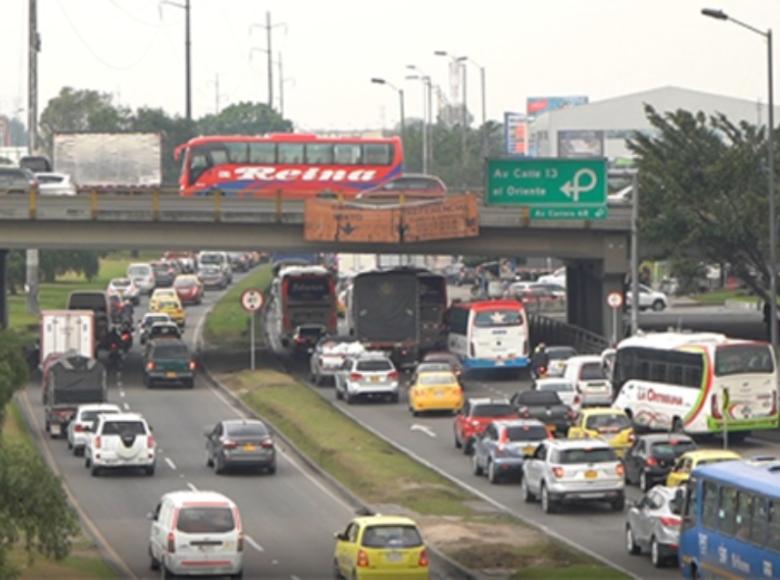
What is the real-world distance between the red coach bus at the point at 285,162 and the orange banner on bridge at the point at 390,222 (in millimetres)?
17126

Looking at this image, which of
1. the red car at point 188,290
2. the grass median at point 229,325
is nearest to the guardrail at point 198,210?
the grass median at point 229,325

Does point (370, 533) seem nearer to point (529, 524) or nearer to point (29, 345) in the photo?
point (529, 524)

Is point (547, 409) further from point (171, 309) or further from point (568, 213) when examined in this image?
point (171, 309)

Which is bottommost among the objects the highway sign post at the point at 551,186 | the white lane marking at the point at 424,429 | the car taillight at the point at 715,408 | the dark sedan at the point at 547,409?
the white lane marking at the point at 424,429

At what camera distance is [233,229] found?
247 ft

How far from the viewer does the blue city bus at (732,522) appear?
2634 cm

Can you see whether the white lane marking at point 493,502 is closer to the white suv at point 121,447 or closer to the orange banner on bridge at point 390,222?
the white suv at point 121,447

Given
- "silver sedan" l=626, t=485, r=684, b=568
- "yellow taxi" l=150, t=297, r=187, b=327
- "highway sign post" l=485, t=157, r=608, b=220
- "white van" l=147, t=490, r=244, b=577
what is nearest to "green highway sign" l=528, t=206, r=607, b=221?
"highway sign post" l=485, t=157, r=608, b=220

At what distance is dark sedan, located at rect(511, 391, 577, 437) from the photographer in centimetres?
5228

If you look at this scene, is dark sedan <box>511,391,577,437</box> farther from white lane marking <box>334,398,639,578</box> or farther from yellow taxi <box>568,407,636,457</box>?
yellow taxi <box>568,407,636,457</box>

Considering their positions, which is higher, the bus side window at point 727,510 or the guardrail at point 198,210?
the guardrail at point 198,210

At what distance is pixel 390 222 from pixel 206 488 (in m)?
29.2

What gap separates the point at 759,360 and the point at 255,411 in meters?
17.5

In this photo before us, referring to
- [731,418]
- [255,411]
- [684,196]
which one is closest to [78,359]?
[255,411]
